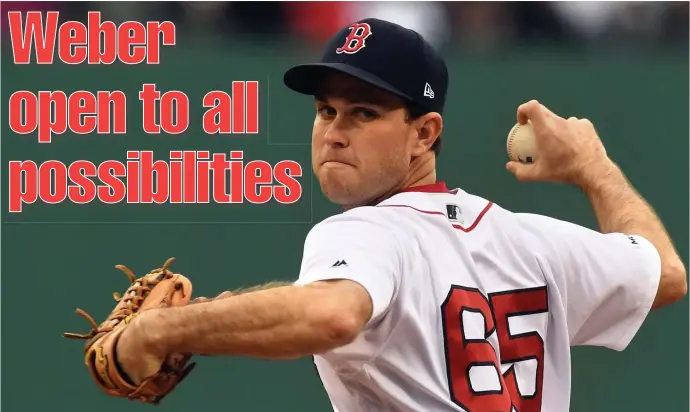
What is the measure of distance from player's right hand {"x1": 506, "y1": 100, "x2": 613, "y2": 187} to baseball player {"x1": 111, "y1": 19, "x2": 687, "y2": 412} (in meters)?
0.01

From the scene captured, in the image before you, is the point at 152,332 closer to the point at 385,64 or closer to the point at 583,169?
the point at 385,64

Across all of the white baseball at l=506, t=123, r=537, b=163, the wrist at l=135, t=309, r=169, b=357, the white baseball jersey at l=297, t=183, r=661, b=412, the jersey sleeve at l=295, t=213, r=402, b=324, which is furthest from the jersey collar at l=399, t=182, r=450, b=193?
the wrist at l=135, t=309, r=169, b=357

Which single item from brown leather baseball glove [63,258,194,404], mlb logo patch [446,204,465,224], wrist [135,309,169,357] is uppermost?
mlb logo patch [446,204,465,224]

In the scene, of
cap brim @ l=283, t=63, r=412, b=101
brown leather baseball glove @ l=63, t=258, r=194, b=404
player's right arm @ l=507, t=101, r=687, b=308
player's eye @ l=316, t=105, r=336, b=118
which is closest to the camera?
brown leather baseball glove @ l=63, t=258, r=194, b=404

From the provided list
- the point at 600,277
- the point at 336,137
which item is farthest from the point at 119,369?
the point at 600,277

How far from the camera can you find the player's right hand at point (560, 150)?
A: 225 centimetres

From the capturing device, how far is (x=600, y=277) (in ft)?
6.43

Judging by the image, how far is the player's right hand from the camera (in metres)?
2.25

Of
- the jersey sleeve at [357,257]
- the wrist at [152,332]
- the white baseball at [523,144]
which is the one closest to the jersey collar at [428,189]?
the jersey sleeve at [357,257]

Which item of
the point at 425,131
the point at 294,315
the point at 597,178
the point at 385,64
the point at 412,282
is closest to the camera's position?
the point at 294,315

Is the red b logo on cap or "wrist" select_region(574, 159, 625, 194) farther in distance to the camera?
"wrist" select_region(574, 159, 625, 194)

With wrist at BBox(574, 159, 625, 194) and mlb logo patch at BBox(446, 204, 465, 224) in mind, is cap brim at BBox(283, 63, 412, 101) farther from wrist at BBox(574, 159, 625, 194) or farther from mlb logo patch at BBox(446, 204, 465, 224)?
wrist at BBox(574, 159, 625, 194)

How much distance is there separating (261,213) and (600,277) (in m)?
2.36

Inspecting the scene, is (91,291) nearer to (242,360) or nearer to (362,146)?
(242,360)
